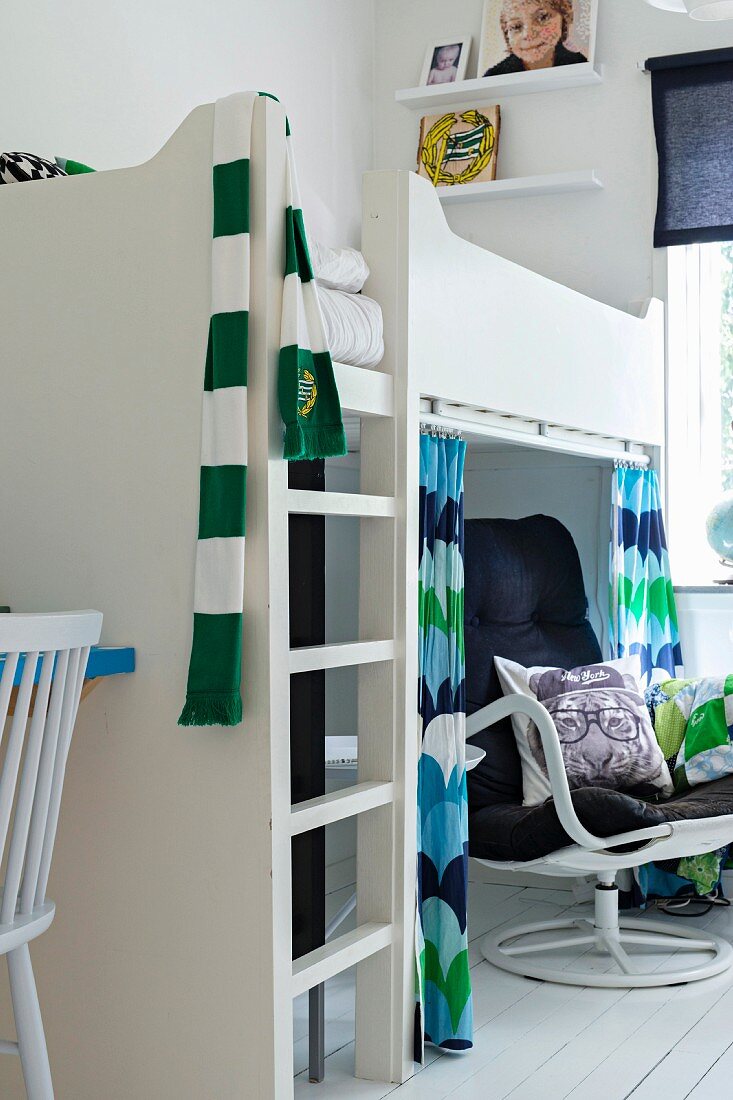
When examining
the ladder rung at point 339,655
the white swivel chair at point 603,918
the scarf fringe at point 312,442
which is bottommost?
the white swivel chair at point 603,918

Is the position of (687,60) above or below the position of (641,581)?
above

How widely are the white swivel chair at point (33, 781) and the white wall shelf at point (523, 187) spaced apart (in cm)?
256

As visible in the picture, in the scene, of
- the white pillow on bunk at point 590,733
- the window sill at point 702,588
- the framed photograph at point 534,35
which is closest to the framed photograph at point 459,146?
the framed photograph at point 534,35

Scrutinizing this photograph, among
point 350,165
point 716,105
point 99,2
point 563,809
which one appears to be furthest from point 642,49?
point 563,809

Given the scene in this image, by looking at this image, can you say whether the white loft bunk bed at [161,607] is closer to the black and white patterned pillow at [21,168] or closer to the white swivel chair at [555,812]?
the black and white patterned pillow at [21,168]

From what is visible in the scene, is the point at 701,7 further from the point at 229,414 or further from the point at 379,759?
the point at 379,759

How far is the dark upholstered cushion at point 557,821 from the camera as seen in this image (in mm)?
2598

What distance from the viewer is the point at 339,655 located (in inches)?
80.9

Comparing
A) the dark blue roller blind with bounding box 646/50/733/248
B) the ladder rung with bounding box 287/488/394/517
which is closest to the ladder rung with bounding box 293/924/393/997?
the ladder rung with bounding box 287/488/394/517

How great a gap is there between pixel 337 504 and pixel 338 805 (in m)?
0.49

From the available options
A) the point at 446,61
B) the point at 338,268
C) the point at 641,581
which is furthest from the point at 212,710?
the point at 446,61

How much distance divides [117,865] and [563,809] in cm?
99

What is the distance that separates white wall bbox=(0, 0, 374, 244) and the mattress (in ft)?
2.59

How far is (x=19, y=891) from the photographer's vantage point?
5.27ft
